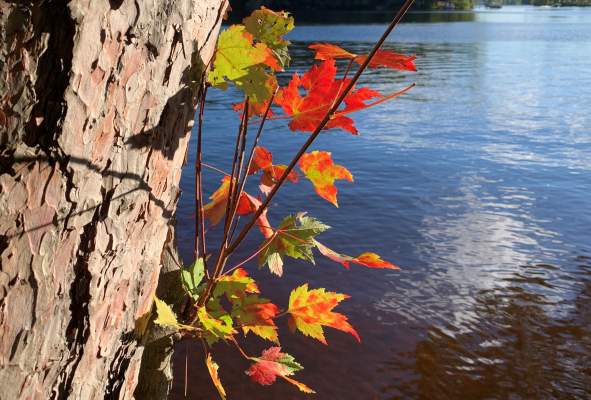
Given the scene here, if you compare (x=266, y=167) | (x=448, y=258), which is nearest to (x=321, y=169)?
(x=266, y=167)

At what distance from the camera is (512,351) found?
2561 mm

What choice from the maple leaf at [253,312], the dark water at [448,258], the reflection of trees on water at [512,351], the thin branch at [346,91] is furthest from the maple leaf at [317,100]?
the reflection of trees on water at [512,351]

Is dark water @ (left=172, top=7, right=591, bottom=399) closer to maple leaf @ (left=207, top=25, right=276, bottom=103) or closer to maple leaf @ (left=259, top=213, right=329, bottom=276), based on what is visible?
maple leaf @ (left=259, top=213, right=329, bottom=276)

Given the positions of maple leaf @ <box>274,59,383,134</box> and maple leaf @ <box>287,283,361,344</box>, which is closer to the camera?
maple leaf @ <box>274,59,383,134</box>

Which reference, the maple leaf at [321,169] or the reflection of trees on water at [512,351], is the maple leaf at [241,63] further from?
the reflection of trees on water at [512,351]

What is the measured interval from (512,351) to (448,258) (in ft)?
3.52

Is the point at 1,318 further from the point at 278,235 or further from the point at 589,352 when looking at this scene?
the point at 589,352

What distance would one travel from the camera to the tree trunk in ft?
1.99

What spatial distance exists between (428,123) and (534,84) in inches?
174

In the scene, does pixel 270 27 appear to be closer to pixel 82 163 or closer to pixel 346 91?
pixel 346 91

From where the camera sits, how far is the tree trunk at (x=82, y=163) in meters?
0.61

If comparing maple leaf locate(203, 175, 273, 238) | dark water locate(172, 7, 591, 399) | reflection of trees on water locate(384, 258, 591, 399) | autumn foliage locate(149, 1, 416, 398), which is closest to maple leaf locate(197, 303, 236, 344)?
autumn foliage locate(149, 1, 416, 398)

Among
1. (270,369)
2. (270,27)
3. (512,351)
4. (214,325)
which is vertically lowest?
(512,351)

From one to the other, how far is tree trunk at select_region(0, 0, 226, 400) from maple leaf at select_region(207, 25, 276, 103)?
33mm
